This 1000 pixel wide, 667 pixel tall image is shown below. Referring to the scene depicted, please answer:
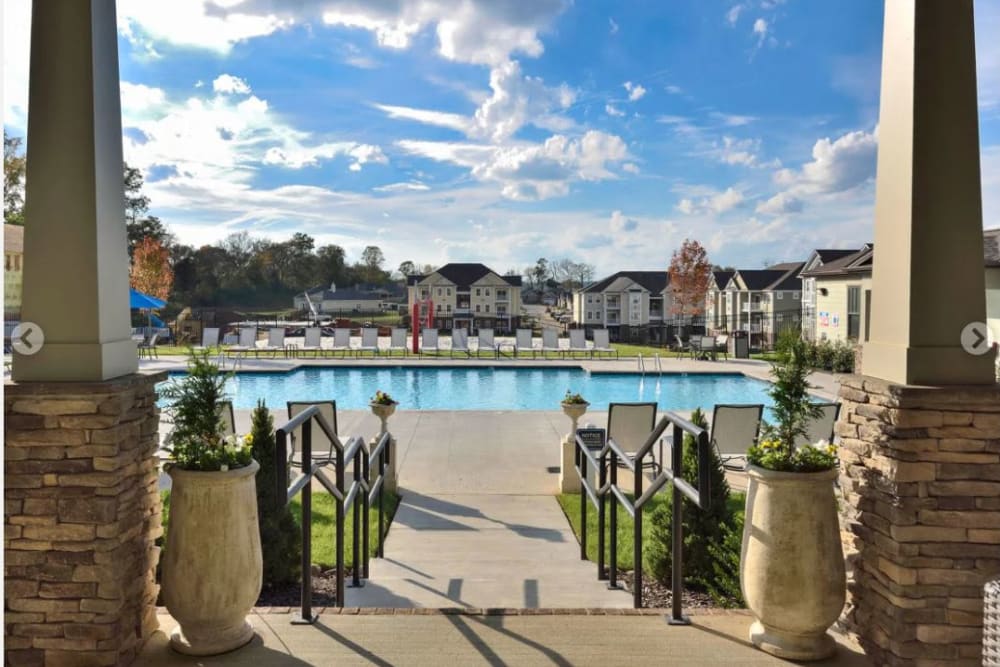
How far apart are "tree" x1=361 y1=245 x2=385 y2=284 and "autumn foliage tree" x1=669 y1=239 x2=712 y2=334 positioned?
31.4 m

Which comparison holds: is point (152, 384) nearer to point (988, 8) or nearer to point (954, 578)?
point (954, 578)

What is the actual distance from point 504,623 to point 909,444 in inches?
73.0

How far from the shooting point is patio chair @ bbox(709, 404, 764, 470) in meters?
7.09

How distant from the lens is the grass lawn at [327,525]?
486 centimetres

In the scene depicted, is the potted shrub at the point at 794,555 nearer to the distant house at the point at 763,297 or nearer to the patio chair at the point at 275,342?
the patio chair at the point at 275,342

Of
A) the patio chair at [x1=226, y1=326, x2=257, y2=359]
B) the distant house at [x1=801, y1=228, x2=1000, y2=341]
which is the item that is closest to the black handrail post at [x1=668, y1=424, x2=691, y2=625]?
the distant house at [x1=801, y1=228, x2=1000, y2=341]

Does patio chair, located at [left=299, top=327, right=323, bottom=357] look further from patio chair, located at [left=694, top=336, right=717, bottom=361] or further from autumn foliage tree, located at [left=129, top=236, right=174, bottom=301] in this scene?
autumn foliage tree, located at [left=129, top=236, right=174, bottom=301]

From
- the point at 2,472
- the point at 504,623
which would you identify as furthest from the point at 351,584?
the point at 2,472

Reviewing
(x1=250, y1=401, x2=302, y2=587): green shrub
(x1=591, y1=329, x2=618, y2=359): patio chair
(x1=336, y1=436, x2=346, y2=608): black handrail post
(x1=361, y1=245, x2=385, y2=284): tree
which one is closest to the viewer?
(x1=336, y1=436, x2=346, y2=608): black handrail post

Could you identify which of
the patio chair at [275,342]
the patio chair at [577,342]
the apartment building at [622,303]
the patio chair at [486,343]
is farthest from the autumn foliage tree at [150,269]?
the apartment building at [622,303]

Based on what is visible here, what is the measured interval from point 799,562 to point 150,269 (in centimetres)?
3840

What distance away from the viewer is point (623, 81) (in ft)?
83.2

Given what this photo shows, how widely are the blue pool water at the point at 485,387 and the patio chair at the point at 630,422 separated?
21.7 ft

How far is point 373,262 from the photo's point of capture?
67.8 m
